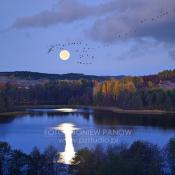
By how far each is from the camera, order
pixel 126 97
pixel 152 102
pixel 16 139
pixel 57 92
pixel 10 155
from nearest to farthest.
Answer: pixel 10 155 → pixel 16 139 → pixel 152 102 → pixel 126 97 → pixel 57 92

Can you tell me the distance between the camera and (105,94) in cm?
6300

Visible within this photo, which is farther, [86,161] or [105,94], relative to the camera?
[105,94]

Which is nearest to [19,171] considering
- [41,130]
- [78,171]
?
[78,171]

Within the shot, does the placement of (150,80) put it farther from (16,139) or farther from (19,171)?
(19,171)

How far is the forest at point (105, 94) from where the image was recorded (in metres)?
51.7

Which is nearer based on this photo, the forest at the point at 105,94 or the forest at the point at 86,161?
the forest at the point at 86,161

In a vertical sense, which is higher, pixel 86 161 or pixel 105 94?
pixel 105 94

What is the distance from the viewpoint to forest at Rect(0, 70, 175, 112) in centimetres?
5169

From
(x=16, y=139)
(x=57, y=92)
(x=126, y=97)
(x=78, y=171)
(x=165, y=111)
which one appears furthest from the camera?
(x=57, y=92)

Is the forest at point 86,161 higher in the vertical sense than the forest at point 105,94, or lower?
lower

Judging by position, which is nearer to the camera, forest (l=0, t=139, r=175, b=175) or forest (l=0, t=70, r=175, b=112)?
forest (l=0, t=139, r=175, b=175)

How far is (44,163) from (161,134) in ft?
46.2

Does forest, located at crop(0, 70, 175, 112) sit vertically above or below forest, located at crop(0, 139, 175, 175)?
above

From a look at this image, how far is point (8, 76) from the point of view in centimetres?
10719
